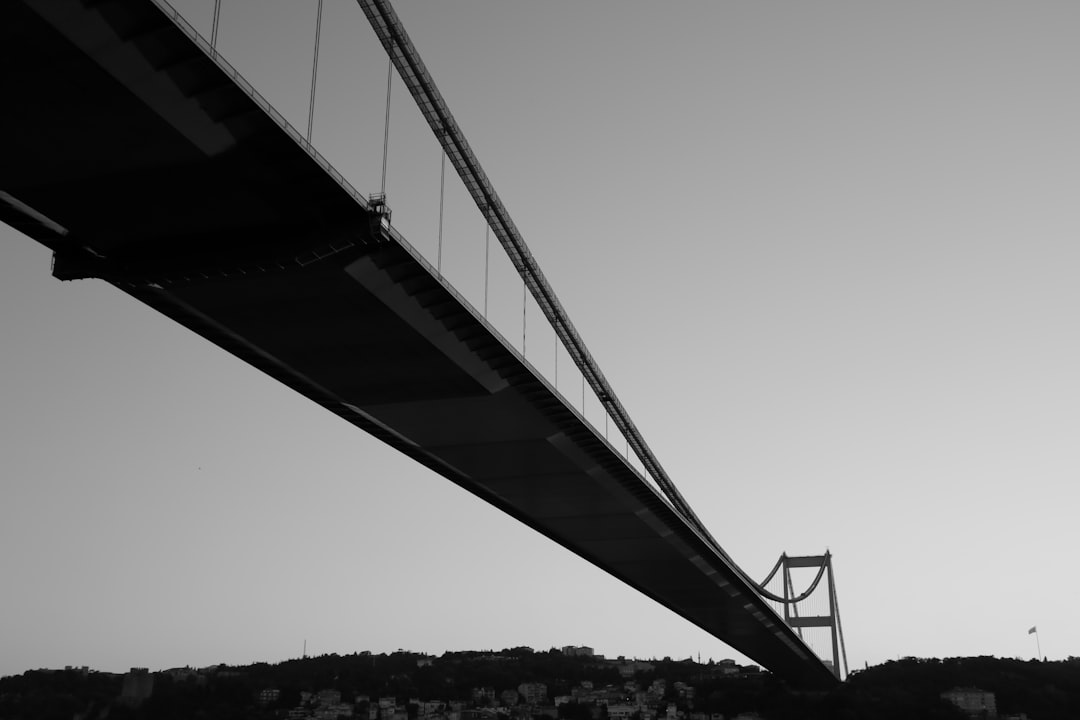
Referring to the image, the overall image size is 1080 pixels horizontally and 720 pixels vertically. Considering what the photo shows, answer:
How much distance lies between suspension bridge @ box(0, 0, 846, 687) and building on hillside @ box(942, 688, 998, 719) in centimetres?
8488

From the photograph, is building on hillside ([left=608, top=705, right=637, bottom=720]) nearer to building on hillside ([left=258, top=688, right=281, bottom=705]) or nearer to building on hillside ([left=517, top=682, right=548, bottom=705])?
building on hillside ([left=517, top=682, right=548, bottom=705])

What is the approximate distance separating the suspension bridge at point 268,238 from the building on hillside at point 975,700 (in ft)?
278

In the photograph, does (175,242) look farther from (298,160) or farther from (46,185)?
(298,160)

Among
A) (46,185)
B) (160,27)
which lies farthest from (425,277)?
(160,27)

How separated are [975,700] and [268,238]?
109 meters

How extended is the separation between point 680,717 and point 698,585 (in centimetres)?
8211

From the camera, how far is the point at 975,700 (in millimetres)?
111375

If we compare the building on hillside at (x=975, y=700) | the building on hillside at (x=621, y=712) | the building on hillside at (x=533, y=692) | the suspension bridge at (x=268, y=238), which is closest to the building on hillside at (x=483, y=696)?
the building on hillside at (x=533, y=692)

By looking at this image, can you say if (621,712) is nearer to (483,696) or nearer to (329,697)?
(483,696)

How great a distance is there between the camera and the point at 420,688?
139875 millimetres

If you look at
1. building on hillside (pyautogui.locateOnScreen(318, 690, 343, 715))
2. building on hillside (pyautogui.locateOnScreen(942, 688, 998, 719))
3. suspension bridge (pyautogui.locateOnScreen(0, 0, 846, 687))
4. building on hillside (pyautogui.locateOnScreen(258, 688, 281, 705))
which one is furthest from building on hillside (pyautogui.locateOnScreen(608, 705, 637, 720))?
suspension bridge (pyautogui.locateOnScreen(0, 0, 846, 687))

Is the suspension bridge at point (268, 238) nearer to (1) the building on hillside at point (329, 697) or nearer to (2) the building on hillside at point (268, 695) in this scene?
(2) the building on hillside at point (268, 695)

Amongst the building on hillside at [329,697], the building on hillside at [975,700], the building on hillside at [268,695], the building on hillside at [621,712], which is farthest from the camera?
the building on hillside at [329,697]

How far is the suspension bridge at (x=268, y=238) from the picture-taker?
47.2 ft
